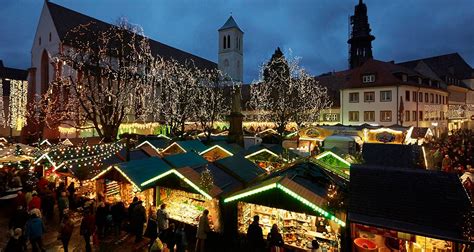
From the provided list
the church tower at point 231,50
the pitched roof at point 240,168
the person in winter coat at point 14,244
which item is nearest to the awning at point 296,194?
the pitched roof at point 240,168

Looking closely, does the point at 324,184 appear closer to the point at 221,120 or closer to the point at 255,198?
the point at 255,198

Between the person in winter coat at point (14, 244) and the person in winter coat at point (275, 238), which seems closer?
the person in winter coat at point (14, 244)

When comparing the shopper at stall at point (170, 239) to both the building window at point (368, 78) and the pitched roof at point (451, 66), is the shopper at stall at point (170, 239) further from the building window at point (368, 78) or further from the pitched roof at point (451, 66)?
the pitched roof at point (451, 66)

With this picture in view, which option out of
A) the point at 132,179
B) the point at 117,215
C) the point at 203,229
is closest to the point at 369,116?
the point at 203,229

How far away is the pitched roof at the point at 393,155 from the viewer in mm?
11453

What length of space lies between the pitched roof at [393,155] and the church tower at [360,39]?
47.0 metres

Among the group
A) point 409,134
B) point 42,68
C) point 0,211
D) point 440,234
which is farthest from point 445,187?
point 42,68

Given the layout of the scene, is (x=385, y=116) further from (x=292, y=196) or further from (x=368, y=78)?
(x=292, y=196)

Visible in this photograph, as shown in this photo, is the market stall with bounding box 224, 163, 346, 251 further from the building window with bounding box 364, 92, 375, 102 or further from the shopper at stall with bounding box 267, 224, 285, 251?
the building window with bounding box 364, 92, 375, 102

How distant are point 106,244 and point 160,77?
3297cm

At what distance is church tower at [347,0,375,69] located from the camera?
181 ft

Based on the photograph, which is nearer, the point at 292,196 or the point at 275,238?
the point at 292,196

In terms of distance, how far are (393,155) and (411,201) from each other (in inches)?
249

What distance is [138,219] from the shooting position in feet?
30.9
